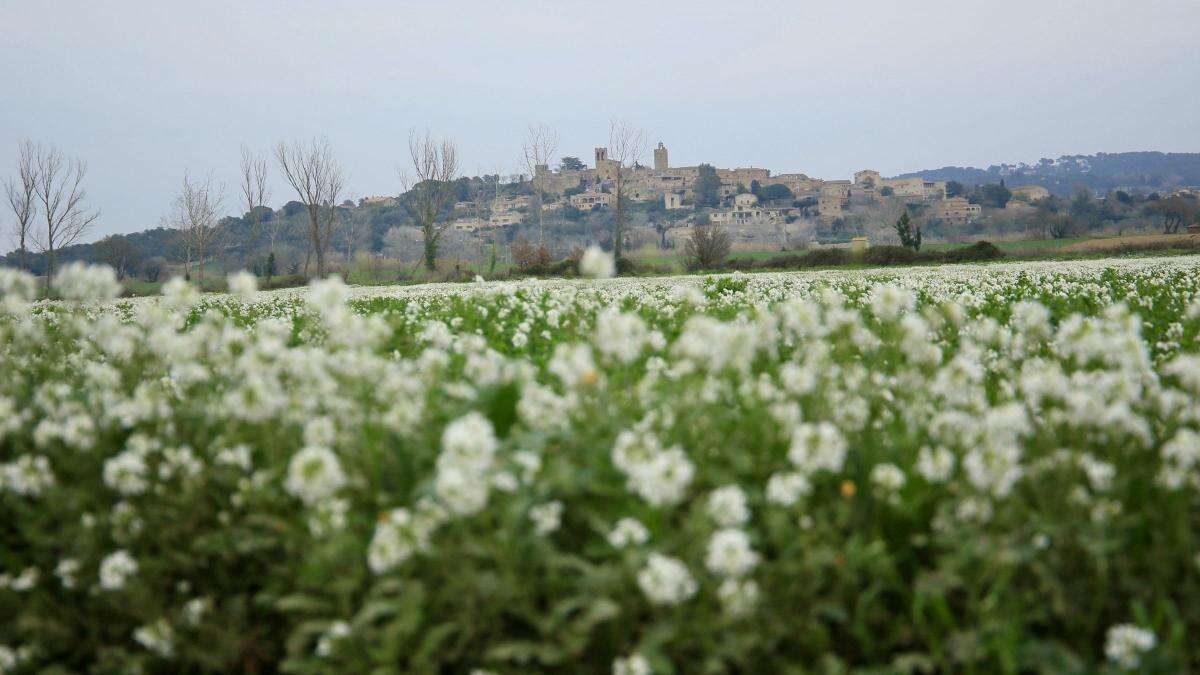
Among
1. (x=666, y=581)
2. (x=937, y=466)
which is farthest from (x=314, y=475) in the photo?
(x=937, y=466)

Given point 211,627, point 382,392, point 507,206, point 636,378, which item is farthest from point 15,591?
point 507,206

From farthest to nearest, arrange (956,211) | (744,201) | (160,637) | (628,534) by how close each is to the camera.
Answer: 1. (744,201)
2. (956,211)
3. (160,637)
4. (628,534)

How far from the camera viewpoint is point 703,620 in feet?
8.52

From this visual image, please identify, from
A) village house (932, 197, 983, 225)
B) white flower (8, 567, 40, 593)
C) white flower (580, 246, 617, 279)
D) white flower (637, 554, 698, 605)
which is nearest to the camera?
white flower (637, 554, 698, 605)

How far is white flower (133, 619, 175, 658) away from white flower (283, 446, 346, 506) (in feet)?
2.73

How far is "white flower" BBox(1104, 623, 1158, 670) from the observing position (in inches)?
97.4

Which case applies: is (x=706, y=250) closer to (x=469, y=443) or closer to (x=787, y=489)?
(x=787, y=489)

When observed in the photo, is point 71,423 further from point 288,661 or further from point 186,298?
point 288,661

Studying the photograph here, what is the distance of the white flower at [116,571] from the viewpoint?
2.99 m

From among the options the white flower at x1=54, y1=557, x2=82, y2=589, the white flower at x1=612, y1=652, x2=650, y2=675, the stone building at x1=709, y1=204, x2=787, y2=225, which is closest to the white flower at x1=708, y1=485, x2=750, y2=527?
the white flower at x1=612, y1=652, x2=650, y2=675

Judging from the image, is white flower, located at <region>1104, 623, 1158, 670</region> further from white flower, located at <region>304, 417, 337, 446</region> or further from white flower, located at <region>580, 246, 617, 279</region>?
white flower, located at <region>304, 417, 337, 446</region>

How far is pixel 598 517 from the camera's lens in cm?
293

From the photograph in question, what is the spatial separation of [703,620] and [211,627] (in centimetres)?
194

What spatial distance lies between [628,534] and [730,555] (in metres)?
0.40
